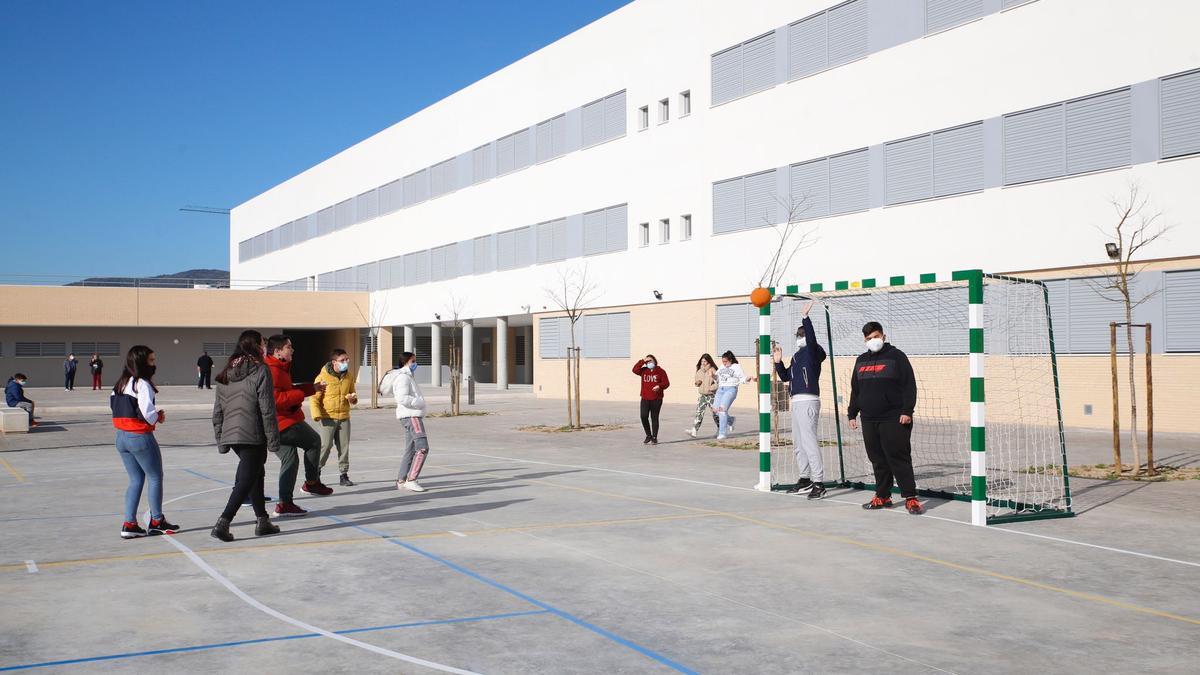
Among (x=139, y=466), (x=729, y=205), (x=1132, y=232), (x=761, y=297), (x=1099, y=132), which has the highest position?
(x=729, y=205)

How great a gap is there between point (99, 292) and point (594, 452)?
4526 cm

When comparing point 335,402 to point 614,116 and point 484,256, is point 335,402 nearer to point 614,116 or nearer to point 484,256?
point 614,116

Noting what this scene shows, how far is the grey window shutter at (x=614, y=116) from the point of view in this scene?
39.0 metres

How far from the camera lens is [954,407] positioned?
25.3 m

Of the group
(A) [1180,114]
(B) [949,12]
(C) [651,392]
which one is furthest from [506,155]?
(A) [1180,114]

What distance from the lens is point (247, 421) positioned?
9398mm

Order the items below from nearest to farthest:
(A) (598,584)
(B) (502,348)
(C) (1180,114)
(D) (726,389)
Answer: (A) (598,584) < (D) (726,389) < (C) (1180,114) < (B) (502,348)

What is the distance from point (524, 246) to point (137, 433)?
1432 inches

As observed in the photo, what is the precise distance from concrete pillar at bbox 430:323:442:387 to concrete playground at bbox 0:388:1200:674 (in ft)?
134

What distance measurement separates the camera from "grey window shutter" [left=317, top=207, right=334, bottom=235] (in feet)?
213

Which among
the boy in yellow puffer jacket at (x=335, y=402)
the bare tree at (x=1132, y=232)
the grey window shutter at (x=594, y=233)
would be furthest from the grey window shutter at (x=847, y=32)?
the boy in yellow puffer jacket at (x=335, y=402)

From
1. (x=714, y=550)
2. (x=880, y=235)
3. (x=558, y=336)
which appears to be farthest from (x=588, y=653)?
(x=558, y=336)

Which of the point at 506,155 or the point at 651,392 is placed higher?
the point at 506,155

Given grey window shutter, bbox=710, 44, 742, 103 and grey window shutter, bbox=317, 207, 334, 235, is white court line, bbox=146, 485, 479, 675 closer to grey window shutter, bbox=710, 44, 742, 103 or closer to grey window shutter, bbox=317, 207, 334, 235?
grey window shutter, bbox=710, 44, 742, 103
